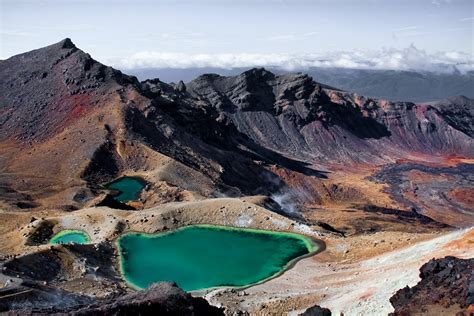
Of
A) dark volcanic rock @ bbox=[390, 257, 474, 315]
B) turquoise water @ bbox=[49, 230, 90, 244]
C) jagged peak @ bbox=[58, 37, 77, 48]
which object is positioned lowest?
turquoise water @ bbox=[49, 230, 90, 244]

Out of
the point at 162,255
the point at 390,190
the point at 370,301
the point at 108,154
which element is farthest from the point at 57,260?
the point at 390,190

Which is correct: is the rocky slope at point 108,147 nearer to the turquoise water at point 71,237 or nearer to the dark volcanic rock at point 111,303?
the turquoise water at point 71,237

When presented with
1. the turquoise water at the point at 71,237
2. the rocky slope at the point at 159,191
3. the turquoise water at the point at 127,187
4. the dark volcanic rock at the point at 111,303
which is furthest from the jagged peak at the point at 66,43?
the dark volcanic rock at the point at 111,303

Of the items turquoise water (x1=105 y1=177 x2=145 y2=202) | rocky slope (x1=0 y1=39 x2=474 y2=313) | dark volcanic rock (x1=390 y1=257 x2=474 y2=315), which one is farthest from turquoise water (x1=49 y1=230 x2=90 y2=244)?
dark volcanic rock (x1=390 y1=257 x2=474 y2=315)

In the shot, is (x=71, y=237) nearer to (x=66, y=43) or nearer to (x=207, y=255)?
(x=207, y=255)

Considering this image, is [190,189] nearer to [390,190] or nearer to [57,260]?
[57,260]

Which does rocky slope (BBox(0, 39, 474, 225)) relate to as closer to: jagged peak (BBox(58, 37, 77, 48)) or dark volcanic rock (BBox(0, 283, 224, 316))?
jagged peak (BBox(58, 37, 77, 48))
